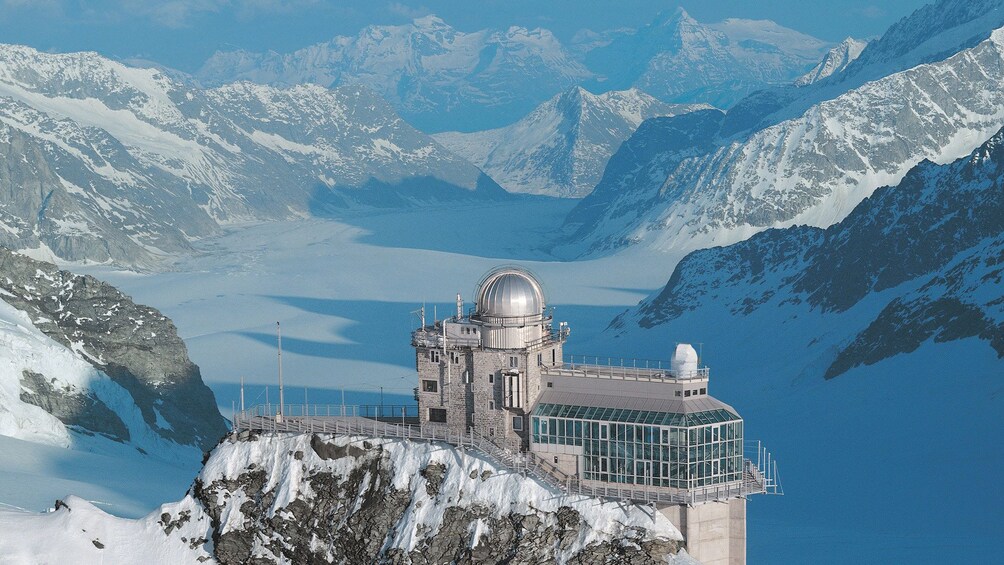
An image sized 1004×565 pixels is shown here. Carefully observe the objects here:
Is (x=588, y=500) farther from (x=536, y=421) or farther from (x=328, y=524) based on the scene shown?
(x=328, y=524)

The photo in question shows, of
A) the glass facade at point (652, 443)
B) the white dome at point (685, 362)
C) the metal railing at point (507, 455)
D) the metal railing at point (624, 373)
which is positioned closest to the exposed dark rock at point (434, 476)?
the metal railing at point (507, 455)

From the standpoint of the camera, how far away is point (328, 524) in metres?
109

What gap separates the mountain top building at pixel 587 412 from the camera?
349 feet

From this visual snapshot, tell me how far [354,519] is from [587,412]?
1648 cm

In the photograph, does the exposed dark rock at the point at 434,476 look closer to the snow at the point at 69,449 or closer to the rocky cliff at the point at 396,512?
the rocky cliff at the point at 396,512

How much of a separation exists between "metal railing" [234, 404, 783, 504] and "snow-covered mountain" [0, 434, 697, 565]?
110 centimetres

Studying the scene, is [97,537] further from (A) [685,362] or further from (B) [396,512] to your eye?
(A) [685,362]

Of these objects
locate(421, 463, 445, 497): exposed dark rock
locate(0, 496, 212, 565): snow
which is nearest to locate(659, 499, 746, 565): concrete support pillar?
locate(421, 463, 445, 497): exposed dark rock

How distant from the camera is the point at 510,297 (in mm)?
114062

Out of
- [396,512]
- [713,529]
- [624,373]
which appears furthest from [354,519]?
[713,529]

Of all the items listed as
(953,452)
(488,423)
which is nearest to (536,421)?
(488,423)

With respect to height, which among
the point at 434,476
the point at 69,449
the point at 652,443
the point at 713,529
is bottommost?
the point at 713,529

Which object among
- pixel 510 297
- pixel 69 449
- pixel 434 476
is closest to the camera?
pixel 434 476

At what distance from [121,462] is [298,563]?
7555 centimetres
